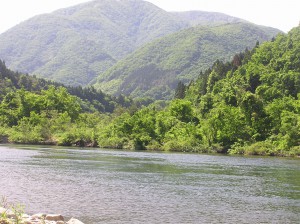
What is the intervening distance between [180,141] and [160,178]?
200 ft

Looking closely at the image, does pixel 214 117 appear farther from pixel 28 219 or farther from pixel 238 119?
pixel 28 219

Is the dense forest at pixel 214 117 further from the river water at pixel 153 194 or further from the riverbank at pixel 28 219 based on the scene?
the riverbank at pixel 28 219

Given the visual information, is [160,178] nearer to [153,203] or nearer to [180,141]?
[153,203]

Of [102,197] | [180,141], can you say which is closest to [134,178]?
[102,197]

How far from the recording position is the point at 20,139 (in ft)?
398

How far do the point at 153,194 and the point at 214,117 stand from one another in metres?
73.5

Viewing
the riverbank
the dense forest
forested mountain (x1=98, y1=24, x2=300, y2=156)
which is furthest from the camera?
the dense forest

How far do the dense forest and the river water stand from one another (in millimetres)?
48860

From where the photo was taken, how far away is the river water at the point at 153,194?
1060 inches

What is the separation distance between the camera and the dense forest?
102m

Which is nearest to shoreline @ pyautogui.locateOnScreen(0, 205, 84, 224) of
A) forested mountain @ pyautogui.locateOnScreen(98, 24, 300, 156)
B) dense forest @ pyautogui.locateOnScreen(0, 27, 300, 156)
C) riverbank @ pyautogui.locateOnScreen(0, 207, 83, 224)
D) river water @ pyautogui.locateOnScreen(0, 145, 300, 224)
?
riverbank @ pyautogui.locateOnScreen(0, 207, 83, 224)

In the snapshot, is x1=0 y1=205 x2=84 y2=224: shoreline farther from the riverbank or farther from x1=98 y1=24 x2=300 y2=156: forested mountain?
x1=98 y1=24 x2=300 y2=156: forested mountain

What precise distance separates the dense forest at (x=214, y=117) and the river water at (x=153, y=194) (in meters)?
48.9

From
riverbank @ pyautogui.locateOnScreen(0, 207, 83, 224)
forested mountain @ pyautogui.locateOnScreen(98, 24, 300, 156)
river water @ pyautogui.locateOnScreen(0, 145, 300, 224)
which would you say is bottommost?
river water @ pyautogui.locateOnScreen(0, 145, 300, 224)
